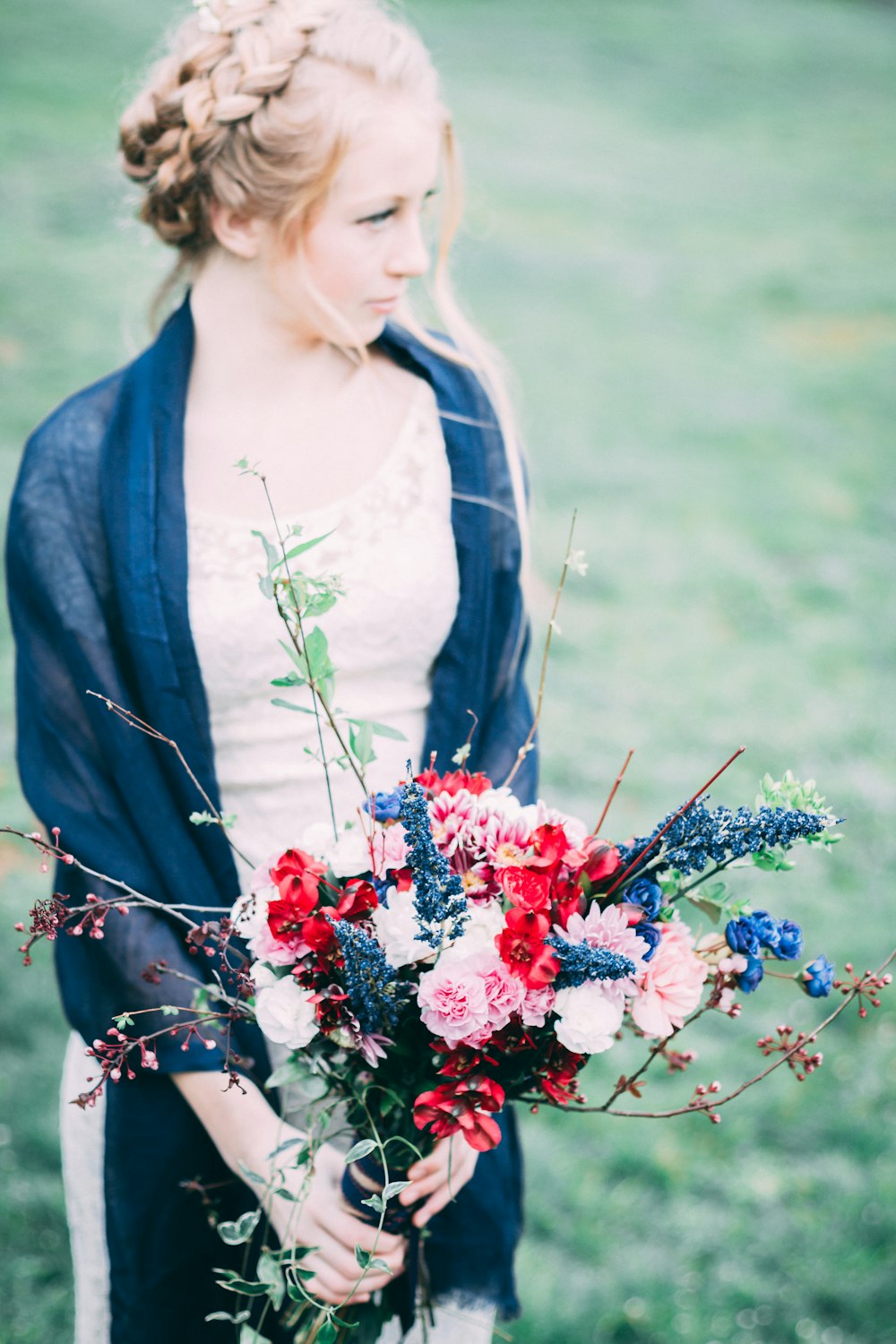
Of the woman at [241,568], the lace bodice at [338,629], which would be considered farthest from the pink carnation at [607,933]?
the lace bodice at [338,629]

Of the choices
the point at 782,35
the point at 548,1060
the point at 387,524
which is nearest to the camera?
the point at 548,1060

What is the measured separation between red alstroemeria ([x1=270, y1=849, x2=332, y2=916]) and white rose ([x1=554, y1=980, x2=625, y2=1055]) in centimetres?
27

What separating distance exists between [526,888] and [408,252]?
0.97 metres

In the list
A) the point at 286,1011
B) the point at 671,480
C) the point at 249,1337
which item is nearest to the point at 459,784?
the point at 286,1011

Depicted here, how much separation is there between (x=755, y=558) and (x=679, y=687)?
4.41 ft

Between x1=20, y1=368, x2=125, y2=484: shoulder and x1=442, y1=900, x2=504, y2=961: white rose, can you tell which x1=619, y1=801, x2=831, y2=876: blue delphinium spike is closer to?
x1=442, y1=900, x2=504, y2=961: white rose

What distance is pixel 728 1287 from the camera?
2.75m

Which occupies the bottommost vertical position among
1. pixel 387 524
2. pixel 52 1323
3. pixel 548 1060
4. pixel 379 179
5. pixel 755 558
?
pixel 52 1323

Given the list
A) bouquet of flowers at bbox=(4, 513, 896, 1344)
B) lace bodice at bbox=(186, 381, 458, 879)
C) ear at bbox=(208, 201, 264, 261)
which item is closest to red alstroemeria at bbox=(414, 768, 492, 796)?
bouquet of flowers at bbox=(4, 513, 896, 1344)

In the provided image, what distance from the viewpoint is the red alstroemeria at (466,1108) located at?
1.27 m

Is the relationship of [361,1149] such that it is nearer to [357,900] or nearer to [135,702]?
[357,900]

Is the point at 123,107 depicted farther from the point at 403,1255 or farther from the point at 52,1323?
the point at 52,1323

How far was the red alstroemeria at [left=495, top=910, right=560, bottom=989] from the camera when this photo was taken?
1.21 metres

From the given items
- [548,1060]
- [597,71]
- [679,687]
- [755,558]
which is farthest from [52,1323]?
[597,71]
